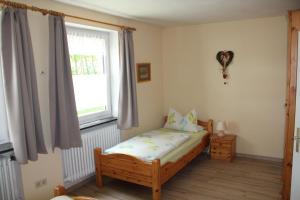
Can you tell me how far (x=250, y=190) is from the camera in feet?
10.5

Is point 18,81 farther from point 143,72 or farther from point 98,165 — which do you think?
point 143,72

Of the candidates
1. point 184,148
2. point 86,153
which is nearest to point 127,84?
point 86,153

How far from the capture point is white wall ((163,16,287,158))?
13.2 ft

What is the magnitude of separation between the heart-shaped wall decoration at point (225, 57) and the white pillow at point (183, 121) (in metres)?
0.97

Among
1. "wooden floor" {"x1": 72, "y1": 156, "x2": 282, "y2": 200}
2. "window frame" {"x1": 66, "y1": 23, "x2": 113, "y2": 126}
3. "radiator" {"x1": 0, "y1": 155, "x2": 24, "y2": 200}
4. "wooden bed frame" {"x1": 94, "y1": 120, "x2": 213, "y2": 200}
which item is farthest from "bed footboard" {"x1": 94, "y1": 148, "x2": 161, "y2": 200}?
"radiator" {"x1": 0, "y1": 155, "x2": 24, "y2": 200}

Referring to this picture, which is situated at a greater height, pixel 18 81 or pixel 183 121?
pixel 18 81

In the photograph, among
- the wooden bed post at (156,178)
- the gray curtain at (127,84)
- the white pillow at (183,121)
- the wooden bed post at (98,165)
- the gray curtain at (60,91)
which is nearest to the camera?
the gray curtain at (60,91)

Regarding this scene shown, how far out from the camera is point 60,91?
2777mm

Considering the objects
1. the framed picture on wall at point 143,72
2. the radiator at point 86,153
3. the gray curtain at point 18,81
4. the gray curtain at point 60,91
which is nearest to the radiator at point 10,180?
the gray curtain at point 18,81

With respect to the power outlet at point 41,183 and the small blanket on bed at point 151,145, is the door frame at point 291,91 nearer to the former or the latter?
the small blanket on bed at point 151,145

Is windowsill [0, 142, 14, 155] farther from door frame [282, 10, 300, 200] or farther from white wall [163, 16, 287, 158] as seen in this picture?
white wall [163, 16, 287, 158]

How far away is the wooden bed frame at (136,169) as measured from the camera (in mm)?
2924

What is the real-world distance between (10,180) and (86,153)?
1.07 meters

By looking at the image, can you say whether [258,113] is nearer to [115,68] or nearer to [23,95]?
[115,68]
